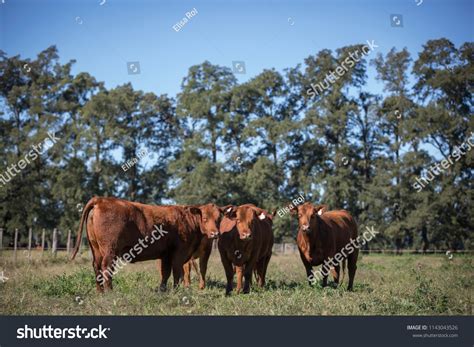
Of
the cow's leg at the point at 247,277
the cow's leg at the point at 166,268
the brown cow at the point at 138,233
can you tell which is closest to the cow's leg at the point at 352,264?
the cow's leg at the point at 247,277

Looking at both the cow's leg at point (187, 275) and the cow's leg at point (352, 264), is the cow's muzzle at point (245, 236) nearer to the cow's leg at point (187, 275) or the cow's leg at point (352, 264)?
the cow's leg at point (187, 275)

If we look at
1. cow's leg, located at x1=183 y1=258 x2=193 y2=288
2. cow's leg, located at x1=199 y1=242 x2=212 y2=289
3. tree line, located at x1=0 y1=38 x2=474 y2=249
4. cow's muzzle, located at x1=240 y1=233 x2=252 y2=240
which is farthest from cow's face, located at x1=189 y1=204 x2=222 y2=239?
tree line, located at x1=0 y1=38 x2=474 y2=249

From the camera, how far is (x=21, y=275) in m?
12.7

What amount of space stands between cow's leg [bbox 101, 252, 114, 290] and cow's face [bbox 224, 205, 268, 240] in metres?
2.68

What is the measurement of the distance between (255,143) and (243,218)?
26.9 meters

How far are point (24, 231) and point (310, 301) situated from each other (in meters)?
30.4

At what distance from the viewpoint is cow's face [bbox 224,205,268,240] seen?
11.2 metres

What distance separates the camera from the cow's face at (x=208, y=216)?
1145 cm

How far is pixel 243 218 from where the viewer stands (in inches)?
452

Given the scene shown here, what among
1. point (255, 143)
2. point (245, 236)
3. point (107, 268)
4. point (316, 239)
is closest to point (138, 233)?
point (107, 268)

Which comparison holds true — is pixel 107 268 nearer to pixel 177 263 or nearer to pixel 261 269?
pixel 177 263

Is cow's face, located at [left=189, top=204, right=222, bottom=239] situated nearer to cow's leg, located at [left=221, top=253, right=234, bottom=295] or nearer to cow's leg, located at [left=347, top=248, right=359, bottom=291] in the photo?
cow's leg, located at [left=221, top=253, right=234, bottom=295]
